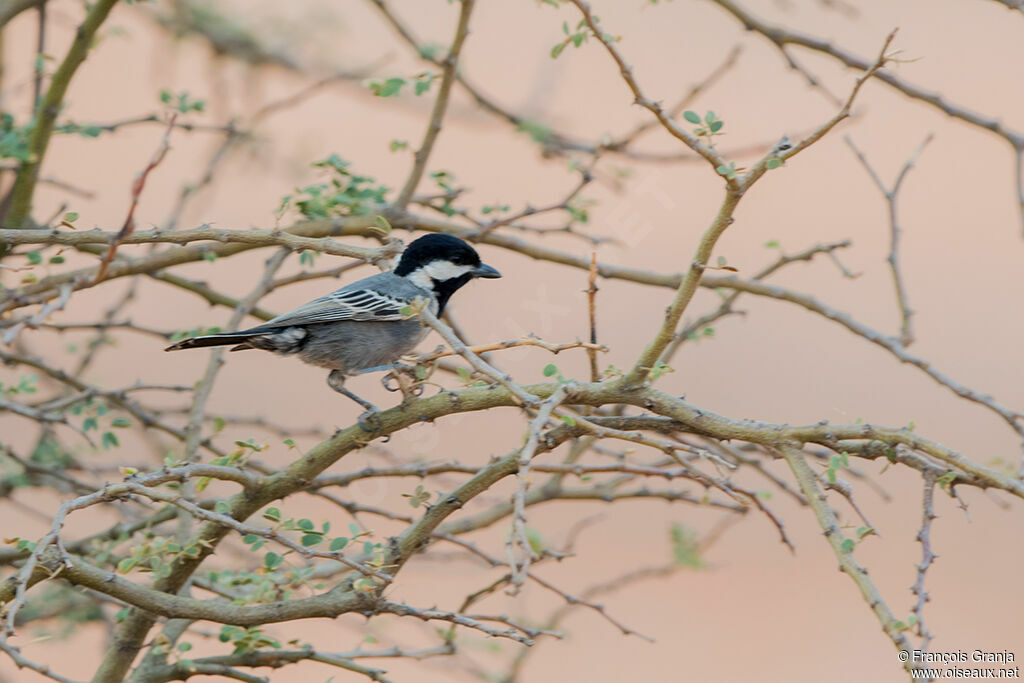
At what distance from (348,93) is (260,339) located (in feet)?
13.2

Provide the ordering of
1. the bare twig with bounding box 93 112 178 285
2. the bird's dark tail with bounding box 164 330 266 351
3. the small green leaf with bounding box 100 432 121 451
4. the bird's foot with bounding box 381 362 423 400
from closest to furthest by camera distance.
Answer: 1. the bare twig with bounding box 93 112 178 285
2. the bird's foot with bounding box 381 362 423 400
3. the bird's dark tail with bounding box 164 330 266 351
4. the small green leaf with bounding box 100 432 121 451

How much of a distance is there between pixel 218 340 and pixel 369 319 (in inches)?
30.1

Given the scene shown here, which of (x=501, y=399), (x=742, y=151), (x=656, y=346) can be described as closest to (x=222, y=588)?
(x=501, y=399)

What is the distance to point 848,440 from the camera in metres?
2.58

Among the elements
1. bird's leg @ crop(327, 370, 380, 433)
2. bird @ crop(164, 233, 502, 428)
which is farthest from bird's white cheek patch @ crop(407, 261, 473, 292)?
bird's leg @ crop(327, 370, 380, 433)

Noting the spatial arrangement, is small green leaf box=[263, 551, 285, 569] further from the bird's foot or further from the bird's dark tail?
the bird's dark tail

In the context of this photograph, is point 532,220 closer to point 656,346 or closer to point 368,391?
point 368,391

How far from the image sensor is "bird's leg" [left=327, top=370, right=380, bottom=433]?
294 centimetres

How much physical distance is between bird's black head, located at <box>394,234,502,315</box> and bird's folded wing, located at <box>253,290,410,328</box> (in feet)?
1.04

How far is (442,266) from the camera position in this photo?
16.3ft

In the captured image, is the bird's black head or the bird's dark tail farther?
the bird's black head

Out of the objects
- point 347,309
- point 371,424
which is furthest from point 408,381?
point 347,309

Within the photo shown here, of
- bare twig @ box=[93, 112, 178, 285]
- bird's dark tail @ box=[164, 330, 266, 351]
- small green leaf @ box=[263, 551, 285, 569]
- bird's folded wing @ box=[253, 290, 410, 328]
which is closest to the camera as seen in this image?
bare twig @ box=[93, 112, 178, 285]

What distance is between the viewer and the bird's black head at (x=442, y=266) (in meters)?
4.85
